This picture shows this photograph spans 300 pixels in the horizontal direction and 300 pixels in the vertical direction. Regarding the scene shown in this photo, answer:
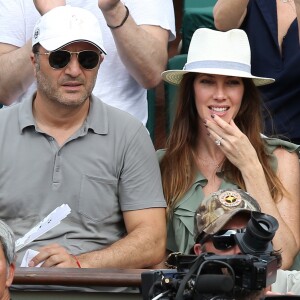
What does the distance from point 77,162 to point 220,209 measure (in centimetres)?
97

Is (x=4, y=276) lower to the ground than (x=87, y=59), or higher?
lower

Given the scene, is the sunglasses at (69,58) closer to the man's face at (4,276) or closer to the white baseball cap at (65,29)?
the white baseball cap at (65,29)

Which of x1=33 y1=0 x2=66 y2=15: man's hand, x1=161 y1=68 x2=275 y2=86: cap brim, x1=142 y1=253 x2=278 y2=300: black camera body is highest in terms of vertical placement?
x1=33 y1=0 x2=66 y2=15: man's hand

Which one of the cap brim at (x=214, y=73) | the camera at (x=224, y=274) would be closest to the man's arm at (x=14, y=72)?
the cap brim at (x=214, y=73)

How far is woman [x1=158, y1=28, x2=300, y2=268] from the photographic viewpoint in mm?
4828

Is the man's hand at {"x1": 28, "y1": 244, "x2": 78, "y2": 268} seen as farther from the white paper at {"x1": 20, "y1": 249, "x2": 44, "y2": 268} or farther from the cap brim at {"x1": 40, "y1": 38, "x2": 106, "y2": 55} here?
the cap brim at {"x1": 40, "y1": 38, "x2": 106, "y2": 55}

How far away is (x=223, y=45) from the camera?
5.11 meters

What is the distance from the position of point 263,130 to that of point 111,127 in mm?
837

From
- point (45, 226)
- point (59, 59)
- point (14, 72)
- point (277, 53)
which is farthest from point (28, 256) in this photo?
point (277, 53)

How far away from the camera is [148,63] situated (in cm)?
533

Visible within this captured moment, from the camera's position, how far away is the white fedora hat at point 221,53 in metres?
5.04

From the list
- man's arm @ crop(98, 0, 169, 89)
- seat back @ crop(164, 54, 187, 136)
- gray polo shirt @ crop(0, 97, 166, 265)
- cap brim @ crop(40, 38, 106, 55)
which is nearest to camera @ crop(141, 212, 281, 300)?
gray polo shirt @ crop(0, 97, 166, 265)

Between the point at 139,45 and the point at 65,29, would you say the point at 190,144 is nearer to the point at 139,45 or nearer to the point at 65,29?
the point at 139,45

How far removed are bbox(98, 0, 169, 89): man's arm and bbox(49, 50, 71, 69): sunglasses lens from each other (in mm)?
458
